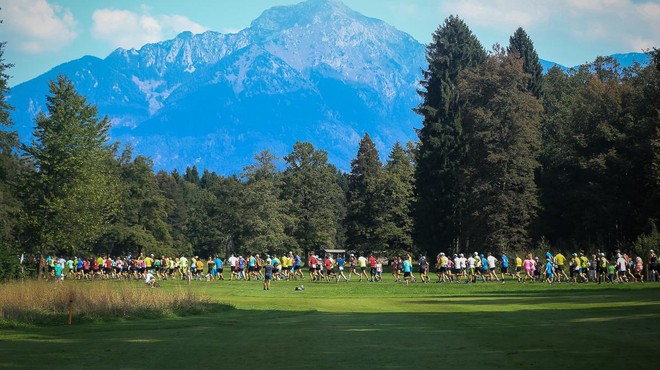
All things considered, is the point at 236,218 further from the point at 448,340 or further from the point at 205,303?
the point at 448,340

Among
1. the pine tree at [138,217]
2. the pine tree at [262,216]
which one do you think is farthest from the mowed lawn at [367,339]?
the pine tree at [138,217]

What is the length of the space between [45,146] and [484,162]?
39.5m

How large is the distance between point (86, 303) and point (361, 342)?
12.3m

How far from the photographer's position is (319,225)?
11225cm

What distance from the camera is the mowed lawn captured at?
13.1 m

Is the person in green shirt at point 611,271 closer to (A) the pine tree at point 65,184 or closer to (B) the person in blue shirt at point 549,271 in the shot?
(B) the person in blue shirt at point 549,271

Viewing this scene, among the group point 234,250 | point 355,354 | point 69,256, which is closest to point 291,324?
point 355,354

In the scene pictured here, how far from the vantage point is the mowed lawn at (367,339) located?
13.1m

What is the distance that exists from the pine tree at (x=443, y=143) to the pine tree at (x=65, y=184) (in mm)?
32042

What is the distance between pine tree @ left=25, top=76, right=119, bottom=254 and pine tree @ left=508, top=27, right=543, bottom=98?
166 feet

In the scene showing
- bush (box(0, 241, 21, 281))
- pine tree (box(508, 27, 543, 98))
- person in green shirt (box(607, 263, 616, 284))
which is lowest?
person in green shirt (box(607, 263, 616, 284))

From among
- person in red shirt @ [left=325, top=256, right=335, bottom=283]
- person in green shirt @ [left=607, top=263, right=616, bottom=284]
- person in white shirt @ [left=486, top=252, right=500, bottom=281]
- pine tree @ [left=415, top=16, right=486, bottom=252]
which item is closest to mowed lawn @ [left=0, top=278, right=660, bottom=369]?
person in green shirt @ [left=607, top=263, right=616, bottom=284]

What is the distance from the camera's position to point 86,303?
2480 centimetres

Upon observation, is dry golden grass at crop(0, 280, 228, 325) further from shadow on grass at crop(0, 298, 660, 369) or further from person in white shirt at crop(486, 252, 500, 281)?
person in white shirt at crop(486, 252, 500, 281)
